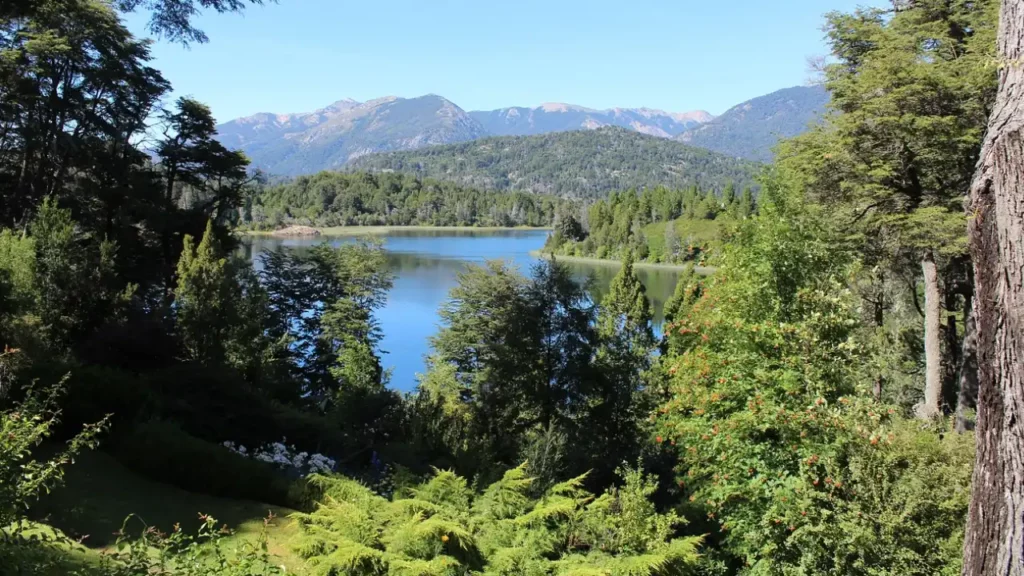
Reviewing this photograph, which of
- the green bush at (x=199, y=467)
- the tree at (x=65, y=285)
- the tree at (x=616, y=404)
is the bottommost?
the tree at (x=616, y=404)

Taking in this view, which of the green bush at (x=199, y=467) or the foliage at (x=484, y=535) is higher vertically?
the foliage at (x=484, y=535)

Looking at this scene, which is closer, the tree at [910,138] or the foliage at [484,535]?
the foliage at [484,535]

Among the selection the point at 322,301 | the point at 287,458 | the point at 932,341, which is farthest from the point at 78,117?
the point at 932,341

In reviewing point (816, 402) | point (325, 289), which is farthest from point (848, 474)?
point (325, 289)

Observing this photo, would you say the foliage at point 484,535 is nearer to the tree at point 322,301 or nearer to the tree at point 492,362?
the tree at point 492,362

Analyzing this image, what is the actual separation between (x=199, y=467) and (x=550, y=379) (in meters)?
9.18

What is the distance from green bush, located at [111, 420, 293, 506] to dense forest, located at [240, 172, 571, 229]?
406 feet

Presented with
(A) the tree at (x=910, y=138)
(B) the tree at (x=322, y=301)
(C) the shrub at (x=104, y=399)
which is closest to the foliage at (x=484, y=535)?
(C) the shrub at (x=104, y=399)

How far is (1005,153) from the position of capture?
2236mm

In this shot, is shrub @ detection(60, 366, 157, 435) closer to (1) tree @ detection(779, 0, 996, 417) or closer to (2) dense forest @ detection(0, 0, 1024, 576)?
(2) dense forest @ detection(0, 0, 1024, 576)

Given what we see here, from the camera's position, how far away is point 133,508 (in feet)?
21.9

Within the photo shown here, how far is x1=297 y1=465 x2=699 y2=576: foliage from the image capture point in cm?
428

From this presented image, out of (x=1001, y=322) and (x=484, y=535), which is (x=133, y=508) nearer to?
(x=484, y=535)

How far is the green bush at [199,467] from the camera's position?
25.0 feet
